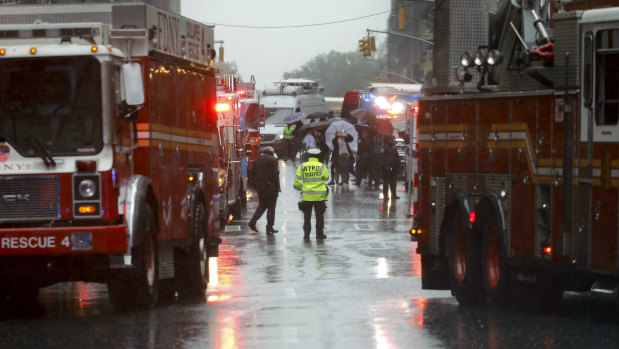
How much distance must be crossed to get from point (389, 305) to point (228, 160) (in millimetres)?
15239

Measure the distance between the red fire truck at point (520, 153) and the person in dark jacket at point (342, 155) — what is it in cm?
2585

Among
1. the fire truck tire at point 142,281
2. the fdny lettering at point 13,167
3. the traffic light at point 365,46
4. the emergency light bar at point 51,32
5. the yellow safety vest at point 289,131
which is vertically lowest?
the fire truck tire at point 142,281

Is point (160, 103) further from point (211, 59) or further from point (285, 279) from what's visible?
point (285, 279)

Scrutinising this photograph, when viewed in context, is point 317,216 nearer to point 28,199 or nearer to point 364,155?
point 28,199

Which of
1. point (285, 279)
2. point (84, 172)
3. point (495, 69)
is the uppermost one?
point (495, 69)

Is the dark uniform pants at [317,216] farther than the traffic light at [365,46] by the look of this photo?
No

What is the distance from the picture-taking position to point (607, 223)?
1262cm

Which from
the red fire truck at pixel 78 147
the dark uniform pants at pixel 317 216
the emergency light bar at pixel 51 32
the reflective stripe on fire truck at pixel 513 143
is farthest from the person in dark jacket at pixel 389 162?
the emergency light bar at pixel 51 32

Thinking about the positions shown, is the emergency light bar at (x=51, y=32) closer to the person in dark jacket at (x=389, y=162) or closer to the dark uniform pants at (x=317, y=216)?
the dark uniform pants at (x=317, y=216)

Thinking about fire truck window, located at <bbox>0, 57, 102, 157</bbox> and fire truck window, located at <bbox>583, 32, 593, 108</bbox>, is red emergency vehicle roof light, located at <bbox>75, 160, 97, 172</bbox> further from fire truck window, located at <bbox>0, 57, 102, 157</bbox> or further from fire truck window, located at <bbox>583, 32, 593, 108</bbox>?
fire truck window, located at <bbox>583, 32, 593, 108</bbox>

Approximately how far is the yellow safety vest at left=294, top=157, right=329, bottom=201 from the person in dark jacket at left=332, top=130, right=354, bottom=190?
15.4 m

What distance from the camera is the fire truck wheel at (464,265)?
48.8ft

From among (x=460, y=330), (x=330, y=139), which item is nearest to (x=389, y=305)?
(x=460, y=330)

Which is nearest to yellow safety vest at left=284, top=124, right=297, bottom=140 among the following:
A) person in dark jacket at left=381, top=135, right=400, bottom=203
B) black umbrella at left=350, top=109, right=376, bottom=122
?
black umbrella at left=350, top=109, right=376, bottom=122
